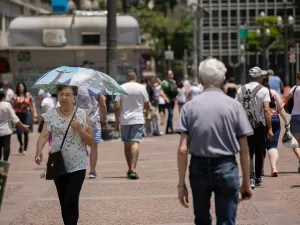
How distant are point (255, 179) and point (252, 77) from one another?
1.48 meters

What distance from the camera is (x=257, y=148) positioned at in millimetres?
13602

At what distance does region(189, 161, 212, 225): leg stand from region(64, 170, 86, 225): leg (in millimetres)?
2113

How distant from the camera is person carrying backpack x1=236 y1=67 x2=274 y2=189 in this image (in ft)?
44.0

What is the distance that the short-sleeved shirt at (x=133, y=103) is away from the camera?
15.9 metres

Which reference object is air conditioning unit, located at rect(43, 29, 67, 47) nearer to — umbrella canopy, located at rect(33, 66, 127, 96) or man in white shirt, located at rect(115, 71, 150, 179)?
man in white shirt, located at rect(115, 71, 150, 179)

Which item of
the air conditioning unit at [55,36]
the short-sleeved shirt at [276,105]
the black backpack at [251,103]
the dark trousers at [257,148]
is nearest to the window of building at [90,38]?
the air conditioning unit at [55,36]

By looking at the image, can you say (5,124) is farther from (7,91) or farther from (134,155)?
(7,91)

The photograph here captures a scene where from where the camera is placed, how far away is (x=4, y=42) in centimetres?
5859

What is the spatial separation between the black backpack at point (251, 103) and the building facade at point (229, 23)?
107375 mm

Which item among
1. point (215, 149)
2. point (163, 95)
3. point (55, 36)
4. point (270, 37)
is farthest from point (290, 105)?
point (270, 37)

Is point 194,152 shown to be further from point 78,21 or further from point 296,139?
point 78,21

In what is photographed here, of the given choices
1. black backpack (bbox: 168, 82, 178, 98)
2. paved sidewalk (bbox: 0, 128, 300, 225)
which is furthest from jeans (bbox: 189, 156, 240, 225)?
black backpack (bbox: 168, 82, 178, 98)

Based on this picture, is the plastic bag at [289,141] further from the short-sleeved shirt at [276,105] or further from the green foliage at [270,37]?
the green foliage at [270,37]

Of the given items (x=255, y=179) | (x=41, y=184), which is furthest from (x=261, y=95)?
(x=41, y=184)
